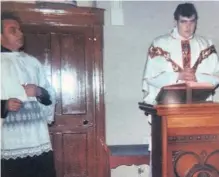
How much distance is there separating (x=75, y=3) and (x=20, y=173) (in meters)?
0.50

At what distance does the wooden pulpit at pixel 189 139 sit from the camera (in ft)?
2.97

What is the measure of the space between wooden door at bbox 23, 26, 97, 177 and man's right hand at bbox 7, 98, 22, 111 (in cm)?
13

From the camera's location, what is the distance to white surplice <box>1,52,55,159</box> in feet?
2.92

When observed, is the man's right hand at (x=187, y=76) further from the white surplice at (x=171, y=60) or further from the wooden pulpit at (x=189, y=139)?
the wooden pulpit at (x=189, y=139)

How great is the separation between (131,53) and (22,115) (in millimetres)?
392

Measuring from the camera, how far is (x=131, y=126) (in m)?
1.09

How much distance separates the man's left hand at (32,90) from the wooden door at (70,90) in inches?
2.6

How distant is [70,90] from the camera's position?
1005 mm

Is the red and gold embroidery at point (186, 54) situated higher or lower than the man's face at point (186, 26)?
lower

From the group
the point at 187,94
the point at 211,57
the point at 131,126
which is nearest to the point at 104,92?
the point at 131,126

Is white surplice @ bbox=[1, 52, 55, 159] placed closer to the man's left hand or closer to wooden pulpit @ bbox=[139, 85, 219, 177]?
the man's left hand

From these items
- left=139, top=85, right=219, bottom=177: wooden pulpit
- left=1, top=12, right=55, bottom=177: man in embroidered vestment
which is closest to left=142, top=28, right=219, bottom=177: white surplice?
left=139, top=85, right=219, bottom=177: wooden pulpit

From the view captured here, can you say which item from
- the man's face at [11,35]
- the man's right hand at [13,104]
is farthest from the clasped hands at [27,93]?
the man's face at [11,35]

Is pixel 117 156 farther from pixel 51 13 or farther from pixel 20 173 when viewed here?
pixel 51 13
